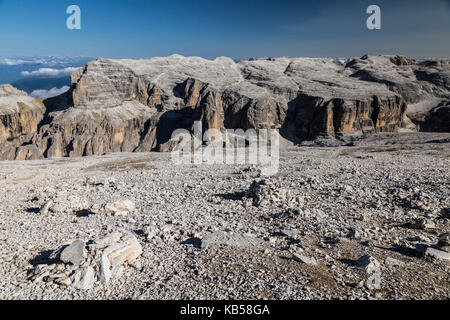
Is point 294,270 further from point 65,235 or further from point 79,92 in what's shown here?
point 79,92

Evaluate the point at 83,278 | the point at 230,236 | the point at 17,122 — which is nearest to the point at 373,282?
the point at 230,236

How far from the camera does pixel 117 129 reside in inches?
3649

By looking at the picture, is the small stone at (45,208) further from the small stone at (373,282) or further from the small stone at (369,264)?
the small stone at (373,282)

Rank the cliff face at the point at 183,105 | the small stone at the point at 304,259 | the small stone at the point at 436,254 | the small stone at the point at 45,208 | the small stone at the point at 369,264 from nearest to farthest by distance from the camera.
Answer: the small stone at the point at 369,264 < the small stone at the point at 436,254 < the small stone at the point at 304,259 < the small stone at the point at 45,208 < the cliff face at the point at 183,105

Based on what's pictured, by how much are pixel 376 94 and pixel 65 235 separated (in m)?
107

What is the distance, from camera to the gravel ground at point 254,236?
6678 mm

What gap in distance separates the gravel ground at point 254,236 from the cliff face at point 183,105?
61.3m

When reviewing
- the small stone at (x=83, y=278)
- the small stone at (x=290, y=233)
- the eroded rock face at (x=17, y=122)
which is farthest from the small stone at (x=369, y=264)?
the eroded rock face at (x=17, y=122)

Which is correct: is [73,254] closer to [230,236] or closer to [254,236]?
[230,236]

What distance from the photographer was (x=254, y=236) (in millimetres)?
9445

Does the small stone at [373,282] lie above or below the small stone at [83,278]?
above

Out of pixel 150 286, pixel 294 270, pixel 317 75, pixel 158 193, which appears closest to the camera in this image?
pixel 150 286

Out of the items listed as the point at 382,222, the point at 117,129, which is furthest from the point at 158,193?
the point at 117,129

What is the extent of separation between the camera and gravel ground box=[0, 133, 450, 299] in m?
6.68
